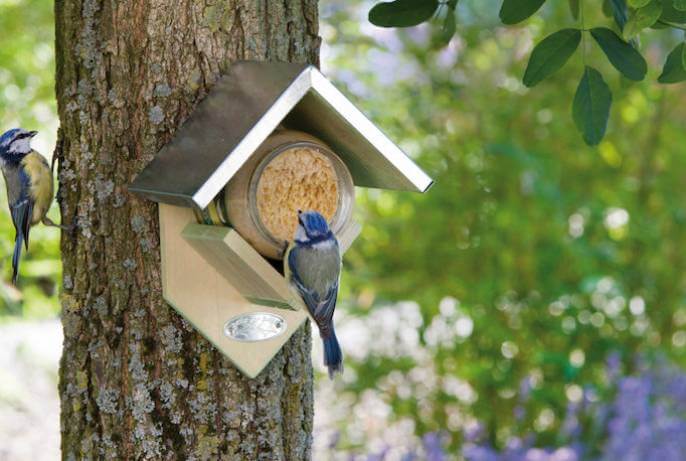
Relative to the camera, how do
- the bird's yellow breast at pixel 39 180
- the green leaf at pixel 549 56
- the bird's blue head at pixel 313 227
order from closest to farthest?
the bird's blue head at pixel 313 227 → the green leaf at pixel 549 56 → the bird's yellow breast at pixel 39 180

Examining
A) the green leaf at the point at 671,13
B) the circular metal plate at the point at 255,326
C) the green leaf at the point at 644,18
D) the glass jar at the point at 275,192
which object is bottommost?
the circular metal plate at the point at 255,326

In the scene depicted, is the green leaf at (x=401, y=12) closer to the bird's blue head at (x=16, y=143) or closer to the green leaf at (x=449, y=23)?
the green leaf at (x=449, y=23)

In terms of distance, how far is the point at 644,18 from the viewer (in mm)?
1284

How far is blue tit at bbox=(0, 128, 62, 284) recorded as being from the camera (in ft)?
5.35

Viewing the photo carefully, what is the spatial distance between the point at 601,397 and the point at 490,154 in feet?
3.02

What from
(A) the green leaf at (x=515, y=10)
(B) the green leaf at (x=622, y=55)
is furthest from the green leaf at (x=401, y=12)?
(B) the green leaf at (x=622, y=55)

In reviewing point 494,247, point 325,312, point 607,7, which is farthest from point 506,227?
point 325,312

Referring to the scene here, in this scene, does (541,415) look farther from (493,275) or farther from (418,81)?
(418,81)

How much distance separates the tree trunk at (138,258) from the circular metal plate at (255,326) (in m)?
0.04

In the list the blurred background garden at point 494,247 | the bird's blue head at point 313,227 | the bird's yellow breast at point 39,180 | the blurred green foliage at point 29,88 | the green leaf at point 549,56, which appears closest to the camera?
the bird's blue head at point 313,227

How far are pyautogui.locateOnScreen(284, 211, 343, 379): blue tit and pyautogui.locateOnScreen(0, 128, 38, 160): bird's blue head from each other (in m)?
0.65

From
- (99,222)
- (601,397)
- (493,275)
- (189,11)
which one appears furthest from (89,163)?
(601,397)

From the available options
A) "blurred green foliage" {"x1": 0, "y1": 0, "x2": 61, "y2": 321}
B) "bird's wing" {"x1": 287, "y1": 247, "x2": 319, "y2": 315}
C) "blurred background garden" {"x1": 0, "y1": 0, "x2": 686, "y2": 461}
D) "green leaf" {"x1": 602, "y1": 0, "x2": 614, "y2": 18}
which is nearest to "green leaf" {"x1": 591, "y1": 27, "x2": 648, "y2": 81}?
"green leaf" {"x1": 602, "y1": 0, "x2": 614, "y2": 18}

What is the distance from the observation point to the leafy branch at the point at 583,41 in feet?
4.64
